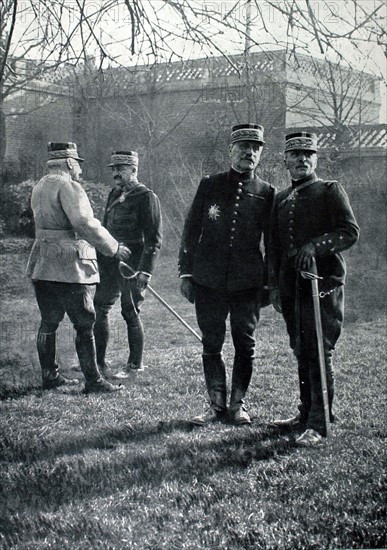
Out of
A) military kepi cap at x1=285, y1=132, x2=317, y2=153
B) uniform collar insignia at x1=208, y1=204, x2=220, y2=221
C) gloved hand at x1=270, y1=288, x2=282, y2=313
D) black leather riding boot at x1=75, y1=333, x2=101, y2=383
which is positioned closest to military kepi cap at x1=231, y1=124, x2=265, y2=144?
military kepi cap at x1=285, y1=132, x2=317, y2=153

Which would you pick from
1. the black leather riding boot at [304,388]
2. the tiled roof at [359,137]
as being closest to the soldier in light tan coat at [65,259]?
the black leather riding boot at [304,388]

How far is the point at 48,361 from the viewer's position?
4.11 m

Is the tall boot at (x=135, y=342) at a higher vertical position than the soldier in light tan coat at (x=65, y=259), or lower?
lower

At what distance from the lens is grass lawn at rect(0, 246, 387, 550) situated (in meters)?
3.16

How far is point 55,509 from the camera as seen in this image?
10.6 ft

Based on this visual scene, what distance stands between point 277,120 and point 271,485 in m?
1.90

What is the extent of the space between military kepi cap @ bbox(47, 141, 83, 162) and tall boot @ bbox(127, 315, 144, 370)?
0.99 m

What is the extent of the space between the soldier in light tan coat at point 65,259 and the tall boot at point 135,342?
209 millimetres

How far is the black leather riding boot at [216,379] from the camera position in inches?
163

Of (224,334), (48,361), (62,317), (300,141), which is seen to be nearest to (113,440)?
(48,361)

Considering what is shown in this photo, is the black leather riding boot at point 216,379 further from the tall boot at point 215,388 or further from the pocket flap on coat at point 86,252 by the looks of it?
the pocket flap on coat at point 86,252

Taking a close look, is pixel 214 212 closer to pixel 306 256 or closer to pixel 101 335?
pixel 306 256

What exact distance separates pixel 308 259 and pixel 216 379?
894 millimetres

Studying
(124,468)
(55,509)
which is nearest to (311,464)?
(124,468)
